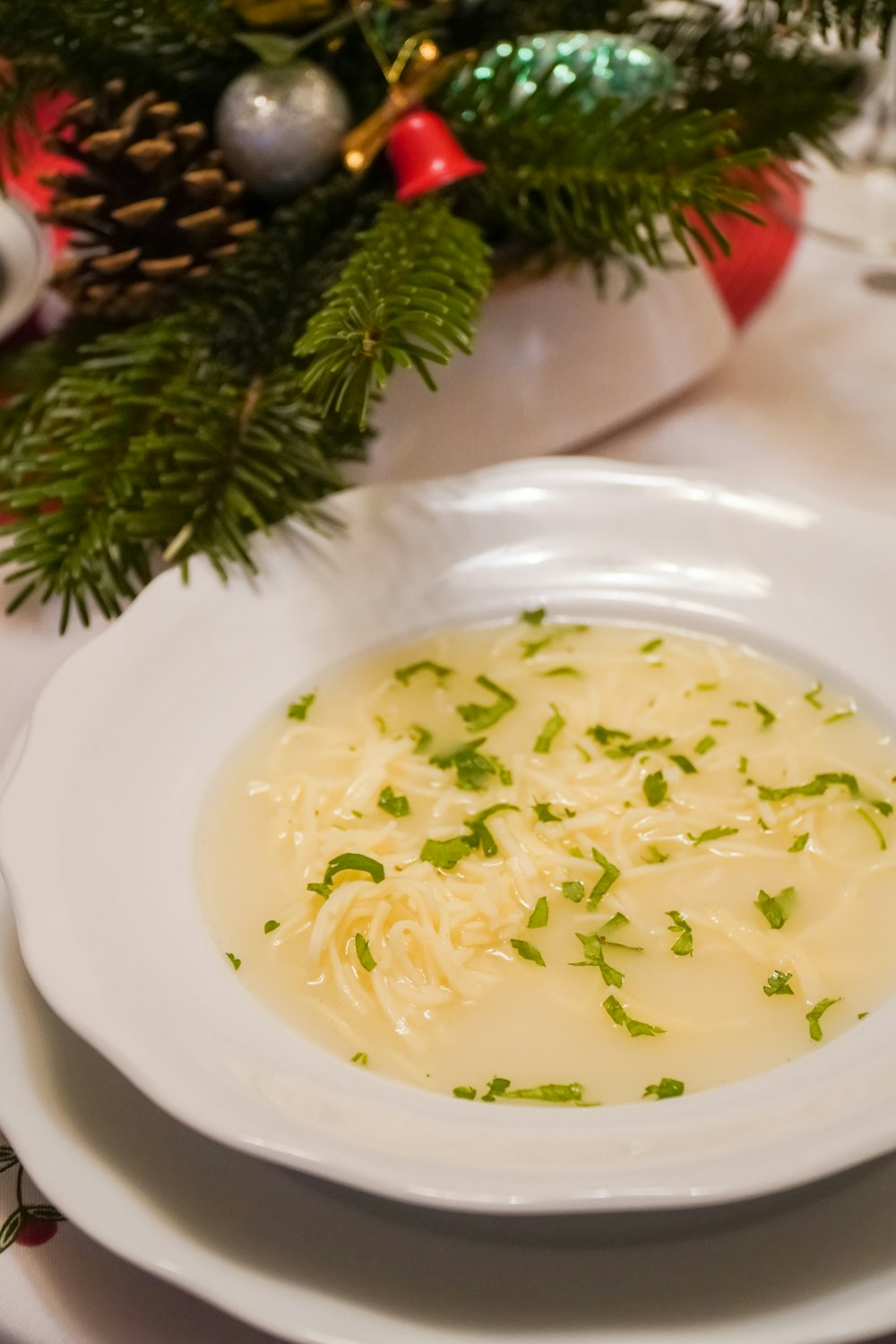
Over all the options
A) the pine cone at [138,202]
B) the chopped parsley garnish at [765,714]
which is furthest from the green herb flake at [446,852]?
the pine cone at [138,202]

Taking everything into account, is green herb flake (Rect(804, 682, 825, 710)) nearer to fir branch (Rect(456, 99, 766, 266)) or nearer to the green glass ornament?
fir branch (Rect(456, 99, 766, 266))

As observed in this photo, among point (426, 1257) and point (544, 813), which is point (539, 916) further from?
point (426, 1257)

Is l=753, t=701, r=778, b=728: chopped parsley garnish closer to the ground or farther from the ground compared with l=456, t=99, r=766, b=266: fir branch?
closer to the ground

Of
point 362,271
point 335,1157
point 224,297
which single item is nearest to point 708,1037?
point 335,1157

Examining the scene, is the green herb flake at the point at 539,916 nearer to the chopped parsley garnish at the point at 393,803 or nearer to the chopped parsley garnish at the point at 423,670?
the chopped parsley garnish at the point at 393,803

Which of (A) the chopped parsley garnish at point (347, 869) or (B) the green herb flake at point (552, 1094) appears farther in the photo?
(A) the chopped parsley garnish at point (347, 869)

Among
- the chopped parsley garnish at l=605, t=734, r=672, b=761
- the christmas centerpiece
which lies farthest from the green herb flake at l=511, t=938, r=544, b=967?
the christmas centerpiece
